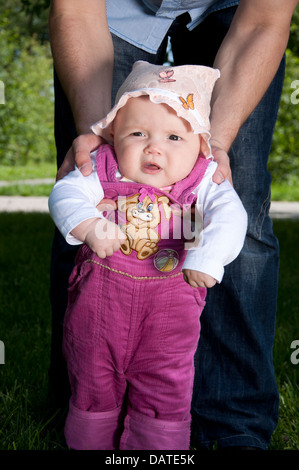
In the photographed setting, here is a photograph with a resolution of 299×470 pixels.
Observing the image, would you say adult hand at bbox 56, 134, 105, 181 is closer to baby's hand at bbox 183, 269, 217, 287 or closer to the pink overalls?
the pink overalls

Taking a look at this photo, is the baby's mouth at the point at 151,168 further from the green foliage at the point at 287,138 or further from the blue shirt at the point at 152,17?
the green foliage at the point at 287,138

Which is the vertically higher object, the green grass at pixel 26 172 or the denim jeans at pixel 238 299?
the denim jeans at pixel 238 299

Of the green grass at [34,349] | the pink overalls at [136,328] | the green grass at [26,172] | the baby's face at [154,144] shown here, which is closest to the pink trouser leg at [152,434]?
the pink overalls at [136,328]

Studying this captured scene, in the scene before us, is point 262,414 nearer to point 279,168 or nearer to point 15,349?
point 15,349

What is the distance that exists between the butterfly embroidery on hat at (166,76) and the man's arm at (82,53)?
312mm

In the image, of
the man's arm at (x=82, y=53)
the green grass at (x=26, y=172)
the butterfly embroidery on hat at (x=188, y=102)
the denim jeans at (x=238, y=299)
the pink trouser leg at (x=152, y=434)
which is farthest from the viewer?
the green grass at (x=26, y=172)

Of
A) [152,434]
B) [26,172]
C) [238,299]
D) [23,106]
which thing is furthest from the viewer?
[23,106]

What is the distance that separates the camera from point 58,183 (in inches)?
66.6

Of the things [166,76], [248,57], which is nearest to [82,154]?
[166,76]

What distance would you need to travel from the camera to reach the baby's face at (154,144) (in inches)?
65.2

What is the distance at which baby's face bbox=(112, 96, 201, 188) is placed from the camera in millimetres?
1656

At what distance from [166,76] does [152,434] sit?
102 centimetres

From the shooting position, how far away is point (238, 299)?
218cm

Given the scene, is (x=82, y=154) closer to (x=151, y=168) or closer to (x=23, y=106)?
(x=151, y=168)
